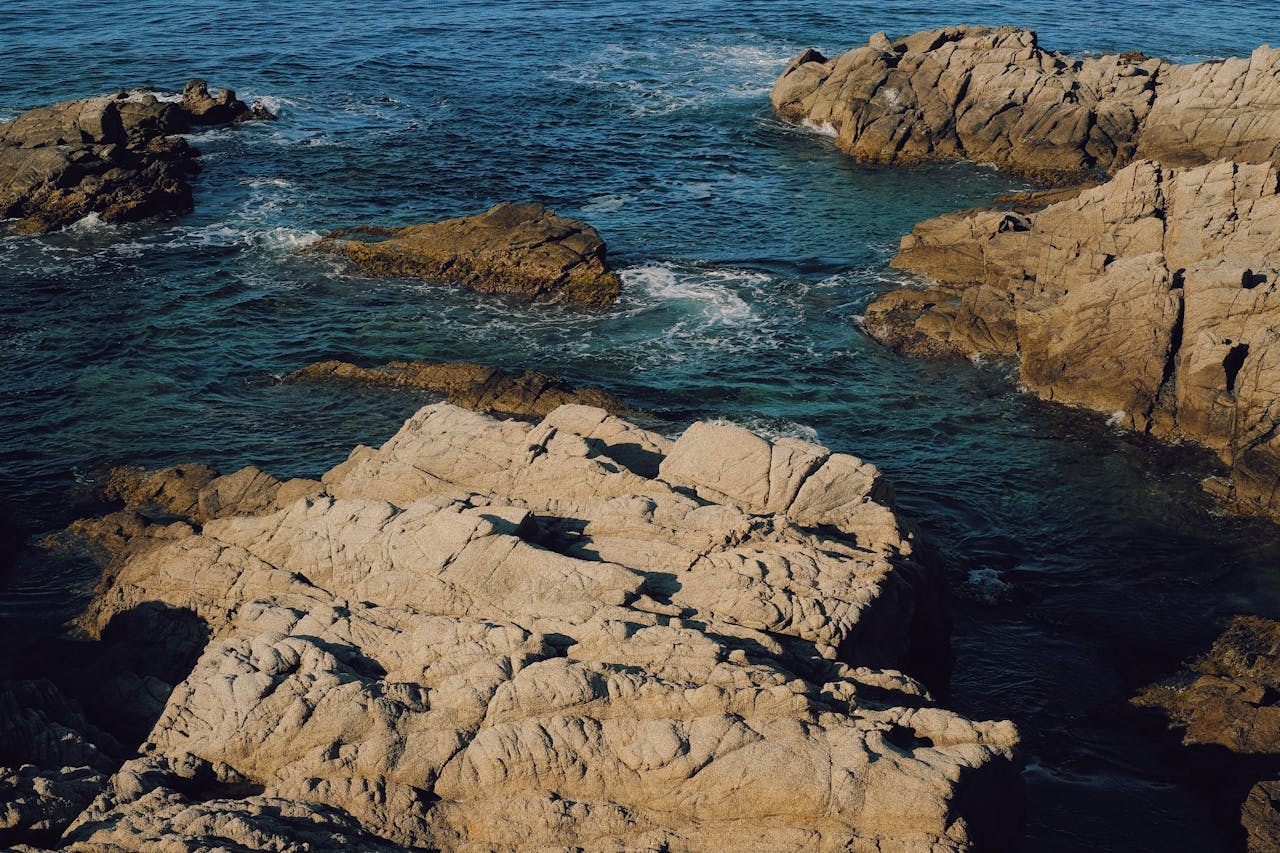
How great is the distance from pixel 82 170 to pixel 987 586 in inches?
1808

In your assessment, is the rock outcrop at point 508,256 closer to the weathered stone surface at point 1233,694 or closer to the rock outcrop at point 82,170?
the rock outcrop at point 82,170

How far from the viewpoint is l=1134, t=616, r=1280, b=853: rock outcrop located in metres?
22.3

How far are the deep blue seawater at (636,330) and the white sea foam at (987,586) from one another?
0.07 m

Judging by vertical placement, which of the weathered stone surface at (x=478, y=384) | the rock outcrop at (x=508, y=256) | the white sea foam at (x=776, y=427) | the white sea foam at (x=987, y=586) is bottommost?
the white sea foam at (x=987, y=586)

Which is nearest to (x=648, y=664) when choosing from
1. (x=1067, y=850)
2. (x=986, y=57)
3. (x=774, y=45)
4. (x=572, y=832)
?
(x=572, y=832)

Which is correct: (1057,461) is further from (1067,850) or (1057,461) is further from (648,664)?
(648,664)

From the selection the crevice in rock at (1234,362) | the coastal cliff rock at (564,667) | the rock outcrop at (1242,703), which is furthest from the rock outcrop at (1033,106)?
the coastal cliff rock at (564,667)

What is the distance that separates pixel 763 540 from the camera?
23.3 m

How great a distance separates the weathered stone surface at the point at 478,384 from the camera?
38000mm

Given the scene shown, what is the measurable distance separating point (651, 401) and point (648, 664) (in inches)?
833

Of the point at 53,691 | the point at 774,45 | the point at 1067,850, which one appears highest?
the point at 774,45

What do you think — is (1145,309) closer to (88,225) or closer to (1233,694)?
(1233,694)

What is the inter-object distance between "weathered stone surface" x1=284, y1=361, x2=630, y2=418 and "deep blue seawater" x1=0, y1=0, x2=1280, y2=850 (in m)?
0.96

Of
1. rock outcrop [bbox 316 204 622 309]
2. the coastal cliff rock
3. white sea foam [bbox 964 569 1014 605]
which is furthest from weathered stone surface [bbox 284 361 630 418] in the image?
white sea foam [bbox 964 569 1014 605]
